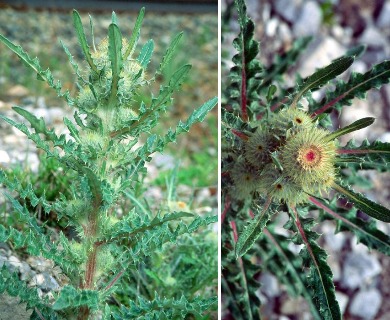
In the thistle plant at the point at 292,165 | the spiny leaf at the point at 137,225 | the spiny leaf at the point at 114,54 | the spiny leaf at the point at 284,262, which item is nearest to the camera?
the spiny leaf at the point at 114,54

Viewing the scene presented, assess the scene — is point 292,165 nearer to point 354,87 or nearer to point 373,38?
point 354,87

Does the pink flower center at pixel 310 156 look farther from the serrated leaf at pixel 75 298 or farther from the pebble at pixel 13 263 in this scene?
the pebble at pixel 13 263

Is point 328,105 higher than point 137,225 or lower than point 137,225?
higher

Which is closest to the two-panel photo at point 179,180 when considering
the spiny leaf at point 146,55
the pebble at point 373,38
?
the spiny leaf at point 146,55

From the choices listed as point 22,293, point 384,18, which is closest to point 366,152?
point 22,293

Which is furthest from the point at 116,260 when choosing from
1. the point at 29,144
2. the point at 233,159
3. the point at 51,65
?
the point at 51,65

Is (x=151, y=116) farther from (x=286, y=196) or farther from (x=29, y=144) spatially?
(x=29, y=144)

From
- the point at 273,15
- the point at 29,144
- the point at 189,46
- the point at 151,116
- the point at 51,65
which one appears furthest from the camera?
the point at 189,46
